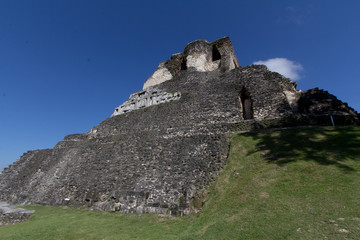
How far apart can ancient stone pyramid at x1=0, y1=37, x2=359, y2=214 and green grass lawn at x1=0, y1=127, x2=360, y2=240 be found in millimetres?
906

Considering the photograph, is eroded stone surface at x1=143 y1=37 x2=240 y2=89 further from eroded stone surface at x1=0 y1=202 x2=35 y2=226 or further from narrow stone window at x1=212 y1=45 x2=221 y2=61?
eroded stone surface at x1=0 y1=202 x2=35 y2=226

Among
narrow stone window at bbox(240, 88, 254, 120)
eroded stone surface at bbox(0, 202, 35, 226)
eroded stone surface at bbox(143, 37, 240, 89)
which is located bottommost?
eroded stone surface at bbox(0, 202, 35, 226)

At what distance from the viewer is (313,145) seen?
25.0 ft

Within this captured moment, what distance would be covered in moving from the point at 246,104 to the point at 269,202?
8.43 m

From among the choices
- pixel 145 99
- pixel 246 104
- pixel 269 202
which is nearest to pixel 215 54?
pixel 145 99

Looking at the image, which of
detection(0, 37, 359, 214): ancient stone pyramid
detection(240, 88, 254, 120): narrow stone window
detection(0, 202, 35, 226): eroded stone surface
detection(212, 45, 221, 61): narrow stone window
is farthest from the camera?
detection(212, 45, 221, 61): narrow stone window

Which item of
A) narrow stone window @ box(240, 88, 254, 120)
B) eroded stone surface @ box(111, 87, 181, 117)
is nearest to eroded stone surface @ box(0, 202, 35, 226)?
eroded stone surface @ box(111, 87, 181, 117)

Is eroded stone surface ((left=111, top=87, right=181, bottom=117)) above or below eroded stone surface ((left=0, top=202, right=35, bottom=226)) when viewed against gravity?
above

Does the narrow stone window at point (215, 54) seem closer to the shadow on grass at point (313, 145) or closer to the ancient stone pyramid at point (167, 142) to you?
the ancient stone pyramid at point (167, 142)

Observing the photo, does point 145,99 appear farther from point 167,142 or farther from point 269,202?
point 269,202

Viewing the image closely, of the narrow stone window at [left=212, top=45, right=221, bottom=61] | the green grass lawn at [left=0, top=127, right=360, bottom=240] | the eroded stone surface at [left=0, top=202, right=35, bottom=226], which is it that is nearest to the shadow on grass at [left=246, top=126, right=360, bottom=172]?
the green grass lawn at [left=0, top=127, right=360, bottom=240]

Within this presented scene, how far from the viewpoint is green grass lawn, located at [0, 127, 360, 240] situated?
14.7 feet

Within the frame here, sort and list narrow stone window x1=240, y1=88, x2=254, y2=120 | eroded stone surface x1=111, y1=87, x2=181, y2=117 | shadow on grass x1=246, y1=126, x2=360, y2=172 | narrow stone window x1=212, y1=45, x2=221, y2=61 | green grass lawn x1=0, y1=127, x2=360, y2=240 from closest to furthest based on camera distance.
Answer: green grass lawn x1=0, y1=127, x2=360, y2=240 → shadow on grass x1=246, y1=126, x2=360, y2=172 → narrow stone window x1=240, y1=88, x2=254, y2=120 → eroded stone surface x1=111, y1=87, x2=181, y2=117 → narrow stone window x1=212, y1=45, x2=221, y2=61

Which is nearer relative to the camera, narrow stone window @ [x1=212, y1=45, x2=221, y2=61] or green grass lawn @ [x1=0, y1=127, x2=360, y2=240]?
green grass lawn @ [x1=0, y1=127, x2=360, y2=240]
